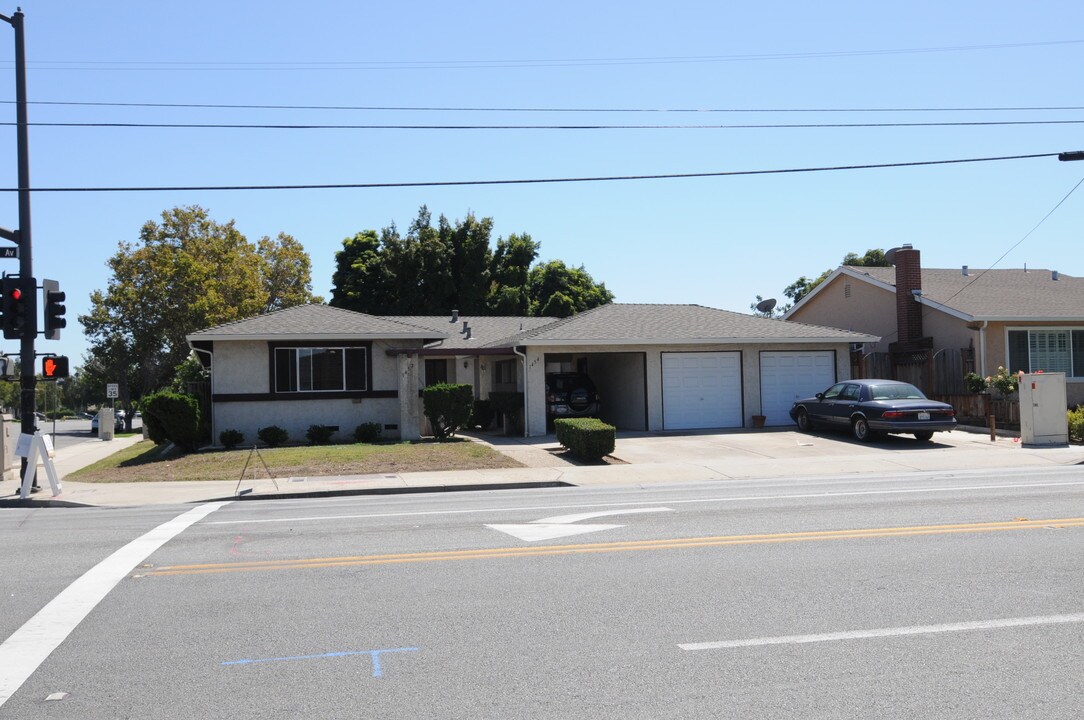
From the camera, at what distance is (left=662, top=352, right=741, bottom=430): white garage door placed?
2630 cm

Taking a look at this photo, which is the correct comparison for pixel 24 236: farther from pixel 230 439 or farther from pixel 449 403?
pixel 449 403

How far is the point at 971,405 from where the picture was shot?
26.2 meters

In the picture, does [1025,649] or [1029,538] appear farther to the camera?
[1029,538]

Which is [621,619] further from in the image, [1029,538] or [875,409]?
[875,409]

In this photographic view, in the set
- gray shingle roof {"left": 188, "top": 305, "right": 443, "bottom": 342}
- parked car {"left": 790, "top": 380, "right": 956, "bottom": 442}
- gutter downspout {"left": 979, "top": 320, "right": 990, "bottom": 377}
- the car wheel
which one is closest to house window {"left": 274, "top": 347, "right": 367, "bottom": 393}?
gray shingle roof {"left": 188, "top": 305, "right": 443, "bottom": 342}

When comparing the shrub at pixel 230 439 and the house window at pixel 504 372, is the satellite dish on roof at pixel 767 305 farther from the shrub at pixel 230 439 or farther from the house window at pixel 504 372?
the shrub at pixel 230 439

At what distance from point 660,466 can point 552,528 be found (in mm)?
8487

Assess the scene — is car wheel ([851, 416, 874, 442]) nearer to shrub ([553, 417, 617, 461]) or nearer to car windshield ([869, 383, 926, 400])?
car windshield ([869, 383, 926, 400])

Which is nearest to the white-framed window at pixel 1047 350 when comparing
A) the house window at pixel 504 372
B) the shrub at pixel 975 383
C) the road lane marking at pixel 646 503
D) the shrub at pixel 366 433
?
the shrub at pixel 975 383

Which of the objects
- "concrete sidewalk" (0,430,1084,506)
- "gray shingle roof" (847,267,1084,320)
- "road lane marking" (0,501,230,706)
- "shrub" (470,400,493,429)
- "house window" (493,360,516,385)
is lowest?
"concrete sidewalk" (0,430,1084,506)

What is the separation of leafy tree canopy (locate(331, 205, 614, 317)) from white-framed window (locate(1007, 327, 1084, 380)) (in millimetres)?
27410

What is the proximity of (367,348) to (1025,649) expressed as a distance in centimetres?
2121

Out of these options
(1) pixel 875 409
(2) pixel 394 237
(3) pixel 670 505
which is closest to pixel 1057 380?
(1) pixel 875 409

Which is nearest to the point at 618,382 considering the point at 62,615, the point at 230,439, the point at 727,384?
the point at 727,384
